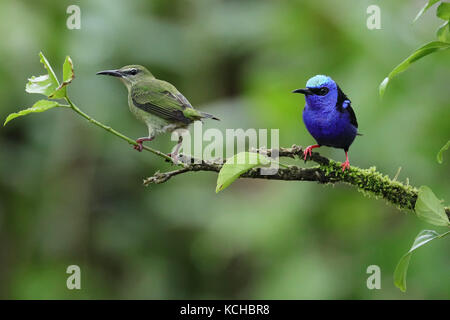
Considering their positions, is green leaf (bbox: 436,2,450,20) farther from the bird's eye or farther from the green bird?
the green bird

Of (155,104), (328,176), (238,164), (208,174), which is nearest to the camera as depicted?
(238,164)

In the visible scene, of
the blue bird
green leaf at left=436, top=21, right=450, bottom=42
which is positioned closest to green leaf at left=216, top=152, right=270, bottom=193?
the blue bird

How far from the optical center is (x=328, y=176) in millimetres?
1380

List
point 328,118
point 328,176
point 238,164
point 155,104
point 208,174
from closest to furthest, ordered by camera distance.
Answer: point 238,164 < point 328,176 < point 328,118 < point 155,104 < point 208,174

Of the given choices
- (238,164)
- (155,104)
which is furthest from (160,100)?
(238,164)

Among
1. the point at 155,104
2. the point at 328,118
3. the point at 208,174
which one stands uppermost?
the point at 208,174

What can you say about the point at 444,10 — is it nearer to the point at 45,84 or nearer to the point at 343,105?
the point at 343,105

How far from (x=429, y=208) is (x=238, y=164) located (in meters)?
0.48

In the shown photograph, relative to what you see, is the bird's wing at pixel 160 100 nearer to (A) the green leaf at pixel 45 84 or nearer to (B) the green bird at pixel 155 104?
(B) the green bird at pixel 155 104

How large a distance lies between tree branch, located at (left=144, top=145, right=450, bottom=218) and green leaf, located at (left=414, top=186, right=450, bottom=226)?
0.10 metres

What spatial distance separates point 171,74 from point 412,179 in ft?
7.29

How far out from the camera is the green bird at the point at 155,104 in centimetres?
161

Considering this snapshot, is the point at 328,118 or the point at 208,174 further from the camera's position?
the point at 208,174

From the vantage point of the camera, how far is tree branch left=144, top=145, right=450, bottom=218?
128cm
